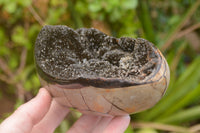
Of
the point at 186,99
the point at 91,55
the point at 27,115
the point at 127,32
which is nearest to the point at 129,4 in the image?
the point at 127,32

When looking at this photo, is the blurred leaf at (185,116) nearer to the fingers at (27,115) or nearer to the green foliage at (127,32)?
the green foliage at (127,32)

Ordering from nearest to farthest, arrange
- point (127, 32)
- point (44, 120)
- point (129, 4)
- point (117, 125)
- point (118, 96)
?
point (118, 96), point (117, 125), point (44, 120), point (129, 4), point (127, 32)

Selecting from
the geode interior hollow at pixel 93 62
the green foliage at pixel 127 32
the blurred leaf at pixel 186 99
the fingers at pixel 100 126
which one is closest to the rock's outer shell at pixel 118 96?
the geode interior hollow at pixel 93 62

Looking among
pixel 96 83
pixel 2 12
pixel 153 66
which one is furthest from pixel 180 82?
pixel 2 12

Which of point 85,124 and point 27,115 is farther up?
point 27,115

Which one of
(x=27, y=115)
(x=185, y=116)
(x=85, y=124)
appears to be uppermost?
(x=27, y=115)

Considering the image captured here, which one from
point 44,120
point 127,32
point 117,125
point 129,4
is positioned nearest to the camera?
point 117,125

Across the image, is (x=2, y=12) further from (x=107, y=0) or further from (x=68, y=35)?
(x=68, y=35)

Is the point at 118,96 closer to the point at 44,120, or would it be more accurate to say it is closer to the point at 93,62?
the point at 93,62
